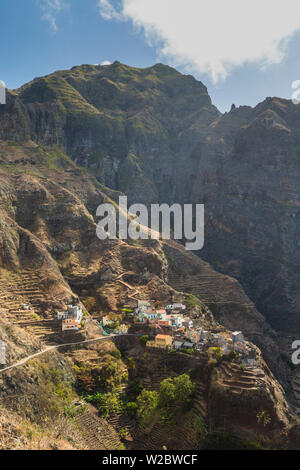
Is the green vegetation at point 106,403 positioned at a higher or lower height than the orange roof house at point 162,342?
lower

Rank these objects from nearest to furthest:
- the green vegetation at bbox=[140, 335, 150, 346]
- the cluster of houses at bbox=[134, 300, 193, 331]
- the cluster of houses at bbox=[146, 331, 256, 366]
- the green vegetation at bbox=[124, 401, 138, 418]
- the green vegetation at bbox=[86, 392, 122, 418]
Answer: the green vegetation at bbox=[86, 392, 122, 418], the green vegetation at bbox=[124, 401, 138, 418], the cluster of houses at bbox=[146, 331, 256, 366], the green vegetation at bbox=[140, 335, 150, 346], the cluster of houses at bbox=[134, 300, 193, 331]

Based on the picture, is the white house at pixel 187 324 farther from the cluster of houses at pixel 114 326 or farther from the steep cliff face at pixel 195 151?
the steep cliff face at pixel 195 151

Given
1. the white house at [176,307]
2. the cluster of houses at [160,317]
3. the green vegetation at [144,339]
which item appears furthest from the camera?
the white house at [176,307]

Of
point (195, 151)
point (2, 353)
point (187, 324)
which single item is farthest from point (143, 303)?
point (195, 151)

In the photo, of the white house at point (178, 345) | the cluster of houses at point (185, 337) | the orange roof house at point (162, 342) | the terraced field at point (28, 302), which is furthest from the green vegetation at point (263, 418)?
the terraced field at point (28, 302)

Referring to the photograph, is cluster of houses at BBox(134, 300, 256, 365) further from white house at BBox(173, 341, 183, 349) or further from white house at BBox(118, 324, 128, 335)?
white house at BBox(118, 324, 128, 335)

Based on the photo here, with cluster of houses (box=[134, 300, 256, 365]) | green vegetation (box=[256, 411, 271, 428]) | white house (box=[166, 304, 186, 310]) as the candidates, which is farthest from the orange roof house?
green vegetation (box=[256, 411, 271, 428])

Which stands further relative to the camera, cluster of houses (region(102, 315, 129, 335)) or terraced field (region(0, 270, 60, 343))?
cluster of houses (region(102, 315, 129, 335))
